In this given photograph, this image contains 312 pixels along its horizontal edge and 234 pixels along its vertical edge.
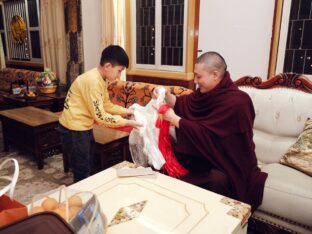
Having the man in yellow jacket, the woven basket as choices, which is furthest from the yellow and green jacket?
the woven basket

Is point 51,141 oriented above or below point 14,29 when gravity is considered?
below

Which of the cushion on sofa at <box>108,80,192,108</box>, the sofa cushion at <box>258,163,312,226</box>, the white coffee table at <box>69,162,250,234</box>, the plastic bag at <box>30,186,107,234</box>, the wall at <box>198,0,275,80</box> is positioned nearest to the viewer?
the plastic bag at <box>30,186,107,234</box>

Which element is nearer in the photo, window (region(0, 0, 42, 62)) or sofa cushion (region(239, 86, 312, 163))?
sofa cushion (region(239, 86, 312, 163))

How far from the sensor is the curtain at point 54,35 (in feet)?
14.4

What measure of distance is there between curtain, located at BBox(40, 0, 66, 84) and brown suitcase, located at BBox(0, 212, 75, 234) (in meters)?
4.11

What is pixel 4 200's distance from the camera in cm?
94

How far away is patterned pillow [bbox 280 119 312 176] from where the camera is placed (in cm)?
180

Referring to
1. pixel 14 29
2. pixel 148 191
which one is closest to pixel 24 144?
pixel 148 191

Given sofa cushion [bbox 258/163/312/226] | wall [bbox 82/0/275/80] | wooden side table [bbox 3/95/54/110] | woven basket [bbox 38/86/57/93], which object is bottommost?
sofa cushion [bbox 258/163/312/226]

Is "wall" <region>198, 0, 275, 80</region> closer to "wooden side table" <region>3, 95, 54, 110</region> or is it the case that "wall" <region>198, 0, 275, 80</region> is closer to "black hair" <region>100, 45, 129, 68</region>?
"black hair" <region>100, 45, 129, 68</region>

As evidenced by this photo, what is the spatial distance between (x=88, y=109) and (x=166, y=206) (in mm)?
919

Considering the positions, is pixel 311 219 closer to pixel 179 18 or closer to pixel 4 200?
pixel 4 200

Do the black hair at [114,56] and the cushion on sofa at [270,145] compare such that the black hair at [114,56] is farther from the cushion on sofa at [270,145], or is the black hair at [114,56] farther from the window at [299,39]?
the window at [299,39]

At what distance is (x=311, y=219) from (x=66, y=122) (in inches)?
63.5
